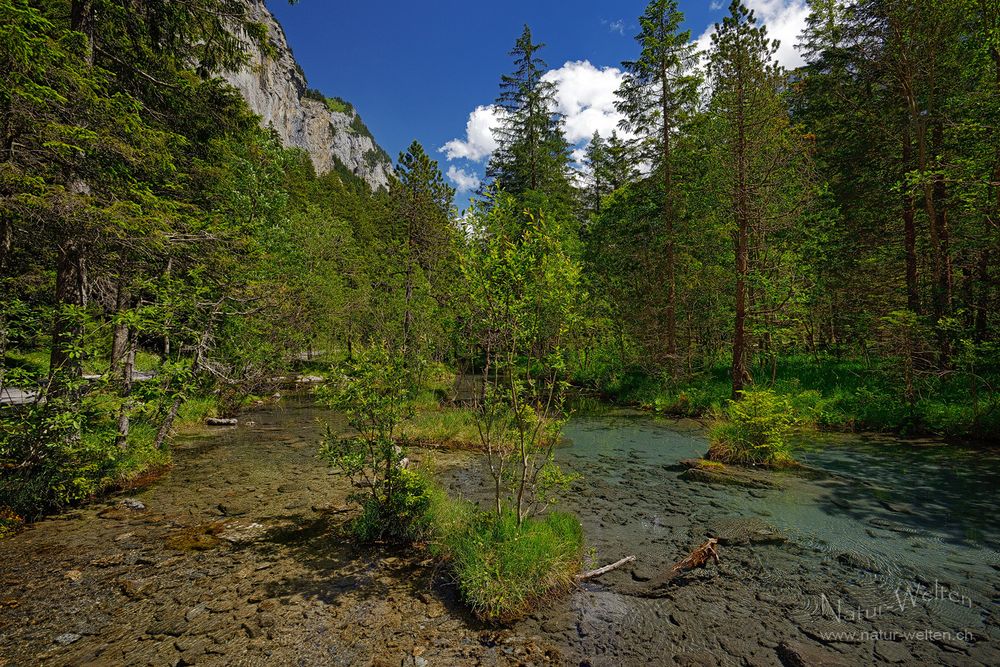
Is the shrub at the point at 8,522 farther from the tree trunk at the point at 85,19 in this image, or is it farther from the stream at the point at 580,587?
the tree trunk at the point at 85,19

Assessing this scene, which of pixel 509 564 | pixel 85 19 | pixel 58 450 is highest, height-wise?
pixel 85 19

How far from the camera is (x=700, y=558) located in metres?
6.81

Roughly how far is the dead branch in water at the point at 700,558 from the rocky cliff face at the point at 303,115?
374ft

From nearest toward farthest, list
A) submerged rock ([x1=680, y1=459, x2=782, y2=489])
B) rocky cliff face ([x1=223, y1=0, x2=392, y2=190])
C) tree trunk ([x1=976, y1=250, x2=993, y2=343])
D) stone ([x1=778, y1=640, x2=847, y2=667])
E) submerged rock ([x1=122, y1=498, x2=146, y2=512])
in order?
stone ([x1=778, y1=640, x2=847, y2=667]), submerged rock ([x1=122, y1=498, x2=146, y2=512]), submerged rock ([x1=680, y1=459, x2=782, y2=489]), tree trunk ([x1=976, y1=250, x2=993, y2=343]), rocky cliff face ([x1=223, y1=0, x2=392, y2=190])

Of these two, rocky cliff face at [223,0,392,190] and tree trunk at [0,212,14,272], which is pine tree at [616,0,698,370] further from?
rocky cliff face at [223,0,392,190]

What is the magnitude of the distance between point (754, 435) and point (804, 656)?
A: 8322 mm

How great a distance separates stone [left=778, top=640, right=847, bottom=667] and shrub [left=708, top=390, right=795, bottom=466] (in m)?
7.53

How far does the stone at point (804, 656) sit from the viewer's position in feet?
15.2

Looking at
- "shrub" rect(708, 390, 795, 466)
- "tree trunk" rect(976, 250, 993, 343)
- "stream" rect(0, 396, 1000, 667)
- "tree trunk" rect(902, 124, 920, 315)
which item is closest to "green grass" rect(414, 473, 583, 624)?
"stream" rect(0, 396, 1000, 667)

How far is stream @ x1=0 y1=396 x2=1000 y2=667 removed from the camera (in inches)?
193

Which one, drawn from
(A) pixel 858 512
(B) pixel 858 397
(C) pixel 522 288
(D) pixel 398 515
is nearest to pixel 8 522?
(D) pixel 398 515

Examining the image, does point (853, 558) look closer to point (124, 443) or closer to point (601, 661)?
point (601, 661)

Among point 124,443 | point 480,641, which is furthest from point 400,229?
point 480,641

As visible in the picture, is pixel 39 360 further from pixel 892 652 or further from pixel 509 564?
pixel 892 652
